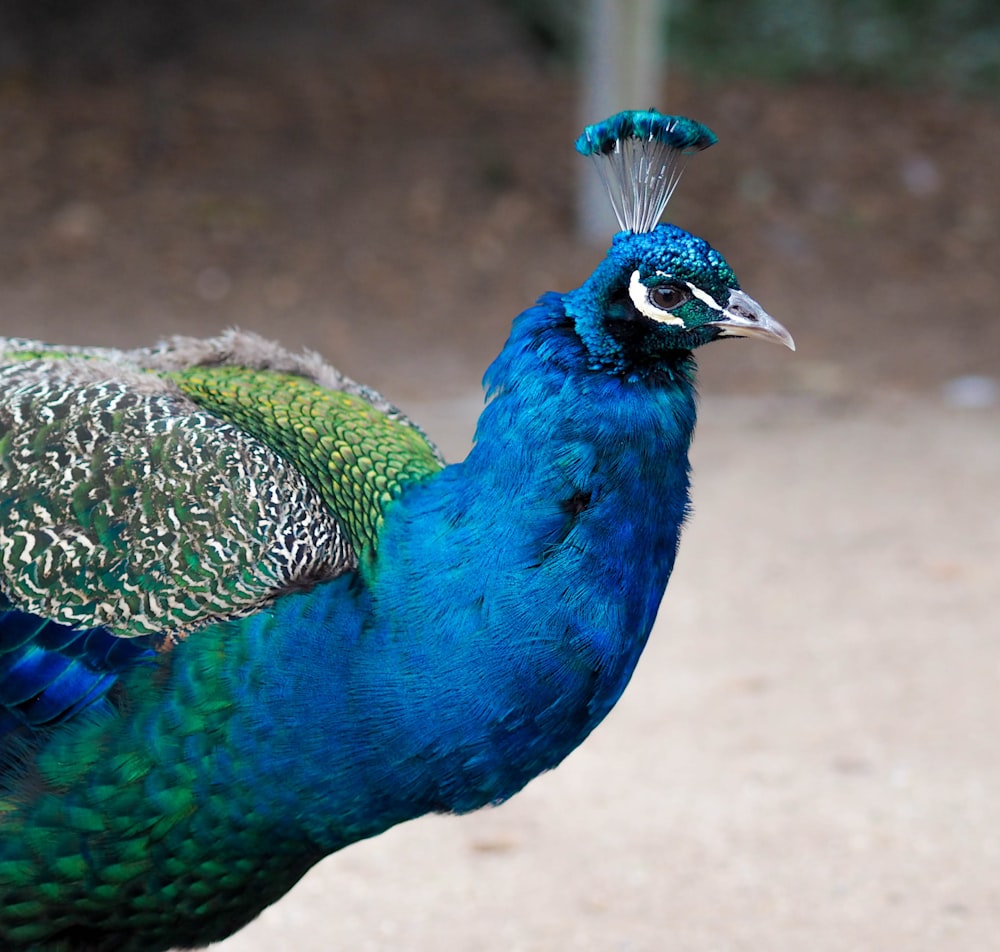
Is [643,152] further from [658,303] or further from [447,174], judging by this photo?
[447,174]

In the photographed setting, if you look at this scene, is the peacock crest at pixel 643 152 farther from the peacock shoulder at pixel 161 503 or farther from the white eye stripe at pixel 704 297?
the peacock shoulder at pixel 161 503

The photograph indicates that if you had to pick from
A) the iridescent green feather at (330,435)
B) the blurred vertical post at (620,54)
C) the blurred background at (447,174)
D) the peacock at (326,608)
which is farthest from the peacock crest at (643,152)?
the blurred vertical post at (620,54)

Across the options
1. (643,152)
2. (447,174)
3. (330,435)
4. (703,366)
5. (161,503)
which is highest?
(447,174)

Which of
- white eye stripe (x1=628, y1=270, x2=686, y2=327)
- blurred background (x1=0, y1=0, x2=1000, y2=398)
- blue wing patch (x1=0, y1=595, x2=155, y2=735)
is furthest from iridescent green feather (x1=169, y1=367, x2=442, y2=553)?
blurred background (x1=0, y1=0, x2=1000, y2=398)

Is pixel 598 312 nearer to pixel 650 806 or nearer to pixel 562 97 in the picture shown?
pixel 650 806

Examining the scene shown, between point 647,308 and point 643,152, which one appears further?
point 643,152

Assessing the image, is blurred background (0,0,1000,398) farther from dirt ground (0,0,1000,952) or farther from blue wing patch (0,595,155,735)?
blue wing patch (0,595,155,735)

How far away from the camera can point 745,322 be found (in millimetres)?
1874

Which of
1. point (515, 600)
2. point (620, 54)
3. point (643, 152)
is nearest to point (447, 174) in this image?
point (620, 54)

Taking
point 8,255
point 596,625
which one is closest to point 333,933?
point 596,625

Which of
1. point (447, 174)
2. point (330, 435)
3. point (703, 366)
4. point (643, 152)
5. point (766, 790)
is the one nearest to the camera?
point (643, 152)

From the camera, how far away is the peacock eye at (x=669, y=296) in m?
1.85

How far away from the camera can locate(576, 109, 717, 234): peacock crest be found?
6.39ft

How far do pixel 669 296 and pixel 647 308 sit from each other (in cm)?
4
